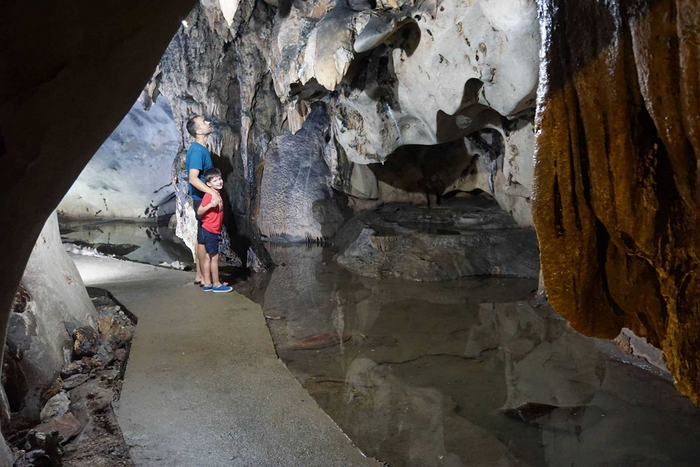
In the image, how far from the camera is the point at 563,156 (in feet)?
6.61

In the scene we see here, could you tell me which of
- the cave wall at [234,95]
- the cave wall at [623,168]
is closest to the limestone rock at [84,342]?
the cave wall at [623,168]

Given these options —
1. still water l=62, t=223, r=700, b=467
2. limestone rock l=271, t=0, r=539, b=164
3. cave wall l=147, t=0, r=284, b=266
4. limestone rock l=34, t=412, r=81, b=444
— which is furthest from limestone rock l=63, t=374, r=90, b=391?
cave wall l=147, t=0, r=284, b=266

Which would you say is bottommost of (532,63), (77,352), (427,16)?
(77,352)

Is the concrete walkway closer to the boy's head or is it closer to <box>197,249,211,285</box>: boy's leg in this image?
<box>197,249,211,285</box>: boy's leg

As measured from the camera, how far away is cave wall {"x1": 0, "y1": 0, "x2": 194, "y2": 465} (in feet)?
3.38

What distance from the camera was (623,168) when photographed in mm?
1873

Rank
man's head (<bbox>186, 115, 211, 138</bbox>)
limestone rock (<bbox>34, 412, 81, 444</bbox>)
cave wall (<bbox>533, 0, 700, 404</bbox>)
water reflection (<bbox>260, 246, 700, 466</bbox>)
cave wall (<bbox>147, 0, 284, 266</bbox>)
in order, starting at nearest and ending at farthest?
cave wall (<bbox>533, 0, 700, 404</bbox>)
limestone rock (<bbox>34, 412, 81, 444</bbox>)
water reflection (<bbox>260, 246, 700, 466</bbox>)
man's head (<bbox>186, 115, 211, 138</bbox>)
cave wall (<bbox>147, 0, 284, 266</bbox>)

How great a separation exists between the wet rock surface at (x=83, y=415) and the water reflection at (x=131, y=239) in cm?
558

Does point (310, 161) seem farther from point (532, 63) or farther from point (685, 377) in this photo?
point (685, 377)

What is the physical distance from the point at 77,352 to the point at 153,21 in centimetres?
296

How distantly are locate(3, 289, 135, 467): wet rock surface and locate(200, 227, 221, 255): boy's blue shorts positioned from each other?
41.4 inches

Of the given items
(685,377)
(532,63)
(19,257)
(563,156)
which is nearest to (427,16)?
(532,63)

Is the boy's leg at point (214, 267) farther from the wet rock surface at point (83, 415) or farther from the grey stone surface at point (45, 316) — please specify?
the grey stone surface at point (45, 316)

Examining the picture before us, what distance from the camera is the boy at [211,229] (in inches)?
184
